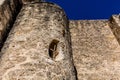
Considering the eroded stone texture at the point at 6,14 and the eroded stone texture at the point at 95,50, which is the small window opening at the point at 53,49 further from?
the eroded stone texture at the point at 6,14

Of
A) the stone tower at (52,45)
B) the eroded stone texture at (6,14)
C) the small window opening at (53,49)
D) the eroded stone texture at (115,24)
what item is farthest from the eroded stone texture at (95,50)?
the eroded stone texture at (6,14)

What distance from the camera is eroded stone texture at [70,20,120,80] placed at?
295 inches

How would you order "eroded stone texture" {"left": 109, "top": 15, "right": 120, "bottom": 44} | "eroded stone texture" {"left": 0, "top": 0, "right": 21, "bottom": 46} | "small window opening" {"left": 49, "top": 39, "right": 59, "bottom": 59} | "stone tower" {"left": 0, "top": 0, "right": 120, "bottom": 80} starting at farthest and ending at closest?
"eroded stone texture" {"left": 109, "top": 15, "right": 120, "bottom": 44}, "eroded stone texture" {"left": 0, "top": 0, "right": 21, "bottom": 46}, "small window opening" {"left": 49, "top": 39, "right": 59, "bottom": 59}, "stone tower" {"left": 0, "top": 0, "right": 120, "bottom": 80}

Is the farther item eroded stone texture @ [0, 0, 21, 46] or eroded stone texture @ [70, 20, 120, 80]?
eroded stone texture @ [70, 20, 120, 80]

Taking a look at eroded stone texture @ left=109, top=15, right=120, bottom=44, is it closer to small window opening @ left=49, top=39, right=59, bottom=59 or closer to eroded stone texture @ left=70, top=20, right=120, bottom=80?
eroded stone texture @ left=70, top=20, right=120, bottom=80

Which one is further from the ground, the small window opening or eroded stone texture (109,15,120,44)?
the small window opening

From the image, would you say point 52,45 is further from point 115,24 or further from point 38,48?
point 115,24

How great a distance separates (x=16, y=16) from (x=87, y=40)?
2342mm

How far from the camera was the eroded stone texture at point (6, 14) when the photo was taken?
7.18 m

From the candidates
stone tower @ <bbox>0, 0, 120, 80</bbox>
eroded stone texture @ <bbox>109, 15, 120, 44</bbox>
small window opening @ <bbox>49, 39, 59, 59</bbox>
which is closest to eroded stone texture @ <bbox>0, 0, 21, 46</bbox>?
stone tower @ <bbox>0, 0, 120, 80</bbox>

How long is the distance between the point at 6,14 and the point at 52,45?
1.75 meters

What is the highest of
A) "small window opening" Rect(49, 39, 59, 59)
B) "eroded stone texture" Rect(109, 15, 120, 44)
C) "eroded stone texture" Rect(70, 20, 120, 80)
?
"small window opening" Rect(49, 39, 59, 59)

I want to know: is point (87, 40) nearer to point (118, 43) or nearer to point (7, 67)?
point (118, 43)

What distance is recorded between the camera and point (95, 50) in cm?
830
